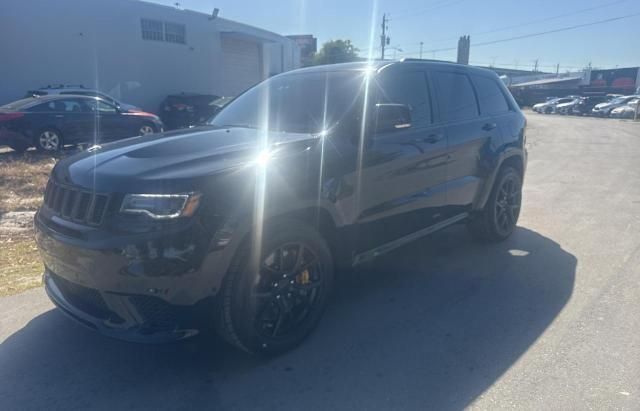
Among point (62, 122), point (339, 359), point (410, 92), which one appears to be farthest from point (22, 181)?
point (339, 359)

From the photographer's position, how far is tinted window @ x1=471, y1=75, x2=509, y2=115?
16.5ft

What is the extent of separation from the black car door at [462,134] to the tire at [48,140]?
10.4 metres

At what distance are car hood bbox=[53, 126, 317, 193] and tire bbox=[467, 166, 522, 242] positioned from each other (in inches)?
106

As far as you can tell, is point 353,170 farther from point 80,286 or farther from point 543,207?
point 543,207

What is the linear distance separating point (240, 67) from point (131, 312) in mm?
26270

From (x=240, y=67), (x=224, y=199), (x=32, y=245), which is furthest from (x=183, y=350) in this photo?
(x=240, y=67)

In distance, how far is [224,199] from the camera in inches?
104

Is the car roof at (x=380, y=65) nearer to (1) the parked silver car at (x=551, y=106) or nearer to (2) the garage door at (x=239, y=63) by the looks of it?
(2) the garage door at (x=239, y=63)

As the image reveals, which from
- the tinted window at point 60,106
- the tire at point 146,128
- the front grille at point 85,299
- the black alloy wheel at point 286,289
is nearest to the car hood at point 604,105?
the tire at point 146,128

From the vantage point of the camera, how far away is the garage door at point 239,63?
25.9m

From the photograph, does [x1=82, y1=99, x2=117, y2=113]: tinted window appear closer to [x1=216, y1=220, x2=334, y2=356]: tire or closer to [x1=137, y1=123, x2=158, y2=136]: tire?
[x1=137, y1=123, x2=158, y2=136]: tire

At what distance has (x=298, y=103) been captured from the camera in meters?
3.93

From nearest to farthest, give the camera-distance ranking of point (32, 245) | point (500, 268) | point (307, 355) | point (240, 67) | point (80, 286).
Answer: point (80, 286) → point (307, 355) → point (500, 268) → point (32, 245) → point (240, 67)

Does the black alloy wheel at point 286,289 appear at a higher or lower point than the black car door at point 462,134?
lower
